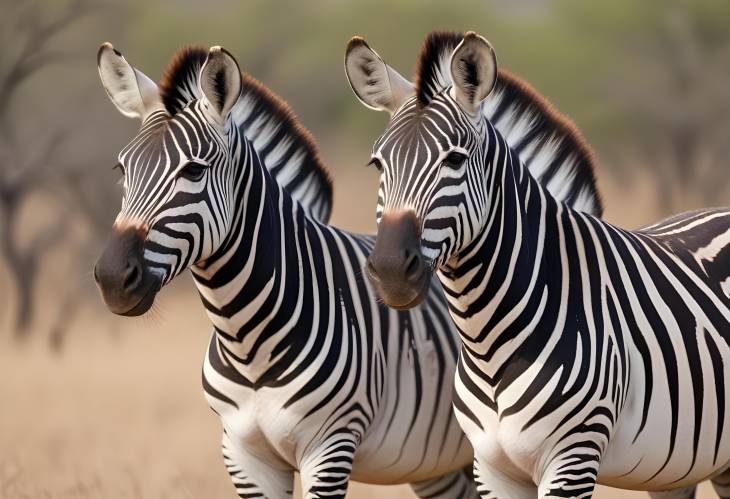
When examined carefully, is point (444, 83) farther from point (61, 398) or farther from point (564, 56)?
point (564, 56)

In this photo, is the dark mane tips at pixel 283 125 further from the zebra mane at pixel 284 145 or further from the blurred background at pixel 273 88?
the blurred background at pixel 273 88

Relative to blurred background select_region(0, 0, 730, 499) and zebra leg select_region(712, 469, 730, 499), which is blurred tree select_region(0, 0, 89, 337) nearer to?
blurred background select_region(0, 0, 730, 499)

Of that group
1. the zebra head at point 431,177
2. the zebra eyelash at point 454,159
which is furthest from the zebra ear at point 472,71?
the zebra eyelash at point 454,159

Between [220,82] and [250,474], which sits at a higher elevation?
[220,82]

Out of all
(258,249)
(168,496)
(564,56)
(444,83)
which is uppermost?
(564,56)

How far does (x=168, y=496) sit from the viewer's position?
902 centimetres

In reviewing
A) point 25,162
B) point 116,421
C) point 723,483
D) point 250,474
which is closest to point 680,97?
point 25,162

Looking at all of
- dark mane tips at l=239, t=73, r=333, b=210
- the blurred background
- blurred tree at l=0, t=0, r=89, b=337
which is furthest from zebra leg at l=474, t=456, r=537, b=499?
blurred tree at l=0, t=0, r=89, b=337

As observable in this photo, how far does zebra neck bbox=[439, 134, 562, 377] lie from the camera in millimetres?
5062

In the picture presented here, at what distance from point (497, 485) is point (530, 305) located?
0.79 m

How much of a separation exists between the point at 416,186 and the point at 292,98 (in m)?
27.1

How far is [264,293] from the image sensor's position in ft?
19.1

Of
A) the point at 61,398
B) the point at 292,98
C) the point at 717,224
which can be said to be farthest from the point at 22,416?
the point at 292,98

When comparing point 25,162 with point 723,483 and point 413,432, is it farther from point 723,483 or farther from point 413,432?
point 723,483
